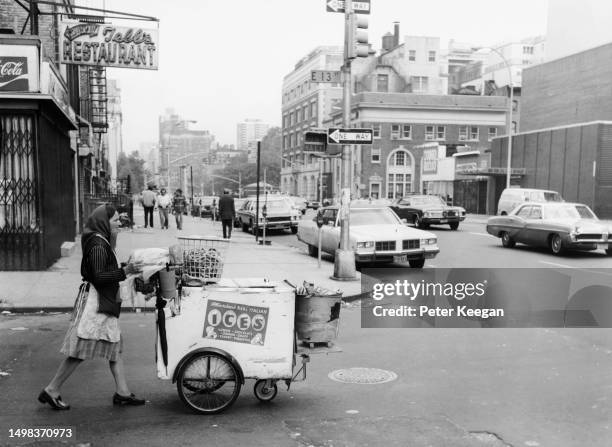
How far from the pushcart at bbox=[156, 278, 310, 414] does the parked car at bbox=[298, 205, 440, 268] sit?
884cm

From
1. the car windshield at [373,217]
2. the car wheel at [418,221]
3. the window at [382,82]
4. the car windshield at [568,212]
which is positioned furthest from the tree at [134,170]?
the car windshield at [568,212]

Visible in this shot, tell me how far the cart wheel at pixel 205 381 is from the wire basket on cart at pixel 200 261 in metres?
0.62

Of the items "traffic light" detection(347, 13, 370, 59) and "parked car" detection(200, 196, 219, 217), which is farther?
"parked car" detection(200, 196, 219, 217)

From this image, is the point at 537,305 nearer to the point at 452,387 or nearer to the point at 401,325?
the point at 401,325

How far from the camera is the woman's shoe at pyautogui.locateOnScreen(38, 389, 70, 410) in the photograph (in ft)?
17.1

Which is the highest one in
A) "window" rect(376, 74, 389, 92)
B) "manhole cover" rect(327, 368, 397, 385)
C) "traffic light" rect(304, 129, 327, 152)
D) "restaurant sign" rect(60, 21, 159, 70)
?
"window" rect(376, 74, 389, 92)

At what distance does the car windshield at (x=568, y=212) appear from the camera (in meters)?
17.9

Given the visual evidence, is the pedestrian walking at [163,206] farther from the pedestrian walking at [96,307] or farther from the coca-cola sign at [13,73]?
the pedestrian walking at [96,307]

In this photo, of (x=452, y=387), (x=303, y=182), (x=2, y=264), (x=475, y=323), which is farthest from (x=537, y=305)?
(x=303, y=182)

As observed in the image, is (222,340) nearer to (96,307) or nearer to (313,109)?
(96,307)

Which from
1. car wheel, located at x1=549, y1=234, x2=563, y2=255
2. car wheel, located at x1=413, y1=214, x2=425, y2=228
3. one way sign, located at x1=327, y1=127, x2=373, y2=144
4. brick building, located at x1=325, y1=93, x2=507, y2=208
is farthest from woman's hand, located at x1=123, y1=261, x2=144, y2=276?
brick building, located at x1=325, y1=93, x2=507, y2=208

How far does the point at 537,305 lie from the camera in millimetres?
9875

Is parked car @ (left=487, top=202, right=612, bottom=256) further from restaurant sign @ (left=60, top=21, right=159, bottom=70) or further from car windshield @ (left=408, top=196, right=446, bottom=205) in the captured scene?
restaurant sign @ (left=60, top=21, right=159, bottom=70)

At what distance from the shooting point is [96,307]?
16.9ft
